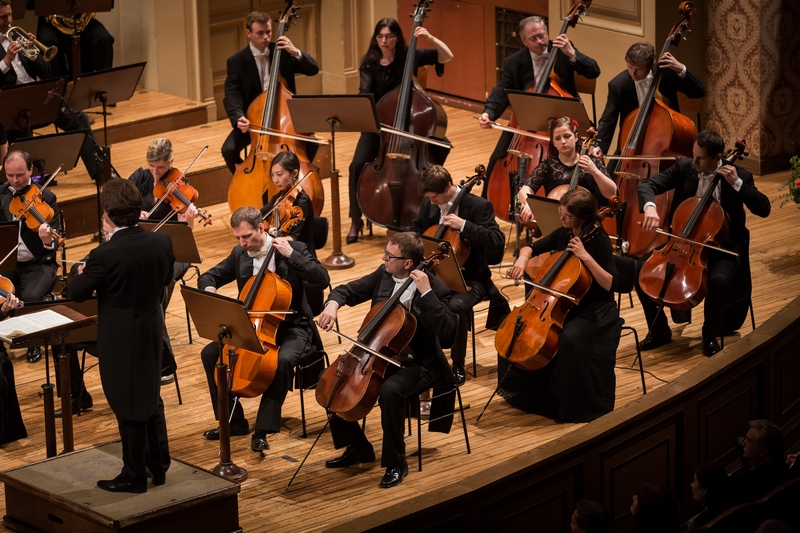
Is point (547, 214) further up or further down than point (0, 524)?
further up

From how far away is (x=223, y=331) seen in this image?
474 cm

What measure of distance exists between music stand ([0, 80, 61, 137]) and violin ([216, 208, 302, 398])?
2.28m

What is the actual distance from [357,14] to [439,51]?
2801mm

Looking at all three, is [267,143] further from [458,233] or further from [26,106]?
[458,233]

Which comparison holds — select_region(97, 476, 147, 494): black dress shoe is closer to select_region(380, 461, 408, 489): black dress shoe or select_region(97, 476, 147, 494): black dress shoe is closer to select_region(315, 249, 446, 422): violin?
select_region(315, 249, 446, 422): violin

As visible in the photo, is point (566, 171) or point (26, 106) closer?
point (566, 171)

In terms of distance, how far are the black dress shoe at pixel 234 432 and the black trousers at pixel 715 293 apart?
1897mm

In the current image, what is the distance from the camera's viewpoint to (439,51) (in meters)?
7.18

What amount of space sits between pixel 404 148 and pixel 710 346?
2050 millimetres

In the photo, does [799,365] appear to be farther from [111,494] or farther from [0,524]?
[0,524]

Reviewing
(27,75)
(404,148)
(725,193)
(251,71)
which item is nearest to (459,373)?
(725,193)

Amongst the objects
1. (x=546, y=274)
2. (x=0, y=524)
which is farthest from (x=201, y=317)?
(x=546, y=274)

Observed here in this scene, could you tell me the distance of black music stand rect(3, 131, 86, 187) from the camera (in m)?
6.18

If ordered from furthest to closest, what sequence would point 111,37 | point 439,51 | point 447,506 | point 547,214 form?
point 111,37 < point 439,51 < point 547,214 < point 447,506
